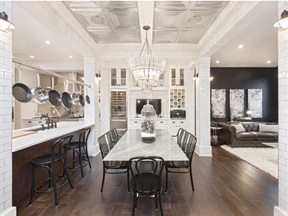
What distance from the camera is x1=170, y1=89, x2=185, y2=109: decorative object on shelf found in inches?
308

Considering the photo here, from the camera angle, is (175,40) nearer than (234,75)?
Yes

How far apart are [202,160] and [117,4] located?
407cm

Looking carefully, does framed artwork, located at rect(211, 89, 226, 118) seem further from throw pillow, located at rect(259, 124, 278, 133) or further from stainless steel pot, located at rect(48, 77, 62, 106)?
stainless steel pot, located at rect(48, 77, 62, 106)

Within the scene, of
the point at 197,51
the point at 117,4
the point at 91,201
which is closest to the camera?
the point at 91,201

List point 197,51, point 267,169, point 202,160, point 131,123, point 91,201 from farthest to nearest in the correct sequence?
point 131,123 → point 197,51 → point 202,160 → point 267,169 → point 91,201

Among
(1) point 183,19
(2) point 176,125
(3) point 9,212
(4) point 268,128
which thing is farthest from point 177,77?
(3) point 9,212

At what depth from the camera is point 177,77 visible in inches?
309

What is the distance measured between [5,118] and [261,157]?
567 centimetres

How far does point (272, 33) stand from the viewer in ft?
14.6

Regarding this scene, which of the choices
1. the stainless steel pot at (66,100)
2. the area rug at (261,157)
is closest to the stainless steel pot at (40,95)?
the stainless steel pot at (66,100)

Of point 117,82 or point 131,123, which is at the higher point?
point 117,82

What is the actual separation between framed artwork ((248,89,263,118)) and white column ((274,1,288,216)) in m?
6.49

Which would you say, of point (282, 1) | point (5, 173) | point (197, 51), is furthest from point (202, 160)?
point (5, 173)

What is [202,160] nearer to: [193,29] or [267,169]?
[267,169]
